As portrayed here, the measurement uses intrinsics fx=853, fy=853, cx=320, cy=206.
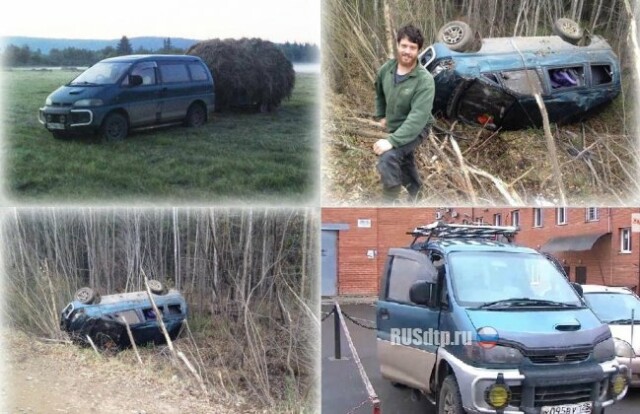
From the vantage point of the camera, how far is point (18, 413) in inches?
217

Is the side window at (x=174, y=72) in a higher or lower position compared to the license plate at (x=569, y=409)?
higher

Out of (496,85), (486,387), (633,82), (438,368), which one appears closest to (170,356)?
(438,368)

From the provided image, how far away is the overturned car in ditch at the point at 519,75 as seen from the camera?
5.13 m

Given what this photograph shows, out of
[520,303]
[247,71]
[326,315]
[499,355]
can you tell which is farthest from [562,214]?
[247,71]

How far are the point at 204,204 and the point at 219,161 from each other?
0.29m

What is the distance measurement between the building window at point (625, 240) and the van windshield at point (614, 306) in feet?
0.93

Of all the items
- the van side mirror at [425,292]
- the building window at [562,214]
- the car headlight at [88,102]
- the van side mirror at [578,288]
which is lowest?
the van side mirror at [578,288]

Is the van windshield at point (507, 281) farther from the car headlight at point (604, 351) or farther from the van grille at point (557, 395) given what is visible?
the van grille at point (557, 395)

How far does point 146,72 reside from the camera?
521 cm

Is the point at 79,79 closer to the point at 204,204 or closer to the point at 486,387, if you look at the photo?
the point at 204,204

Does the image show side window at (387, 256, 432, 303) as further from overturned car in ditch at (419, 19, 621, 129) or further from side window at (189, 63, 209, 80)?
side window at (189, 63, 209, 80)

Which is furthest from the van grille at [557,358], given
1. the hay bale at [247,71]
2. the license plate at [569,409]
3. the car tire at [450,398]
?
the hay bale at [247,71]

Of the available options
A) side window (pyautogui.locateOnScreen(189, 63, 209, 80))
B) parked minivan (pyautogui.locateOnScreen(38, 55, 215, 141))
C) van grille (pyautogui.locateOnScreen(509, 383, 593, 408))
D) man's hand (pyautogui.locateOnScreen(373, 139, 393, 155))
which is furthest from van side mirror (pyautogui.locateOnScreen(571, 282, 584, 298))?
side window (pyautogui.locateOnScreen(189, 63, 209, 80))

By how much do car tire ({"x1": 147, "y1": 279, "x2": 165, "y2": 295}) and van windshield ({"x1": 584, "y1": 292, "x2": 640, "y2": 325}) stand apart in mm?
2699
